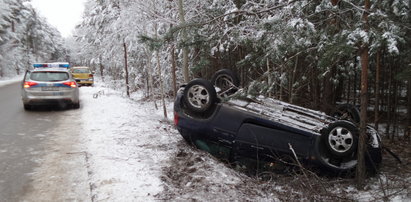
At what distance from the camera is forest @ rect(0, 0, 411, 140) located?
15.3 ft

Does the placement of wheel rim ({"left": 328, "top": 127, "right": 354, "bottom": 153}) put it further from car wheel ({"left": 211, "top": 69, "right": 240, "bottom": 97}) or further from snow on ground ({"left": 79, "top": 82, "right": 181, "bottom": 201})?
snow on ground ({"left": 79, "top": 82, "right": 181, "bottom": 201})

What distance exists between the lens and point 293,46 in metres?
5.58

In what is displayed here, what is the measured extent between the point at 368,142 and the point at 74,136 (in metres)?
6.42

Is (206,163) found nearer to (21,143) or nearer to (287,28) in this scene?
(287,28)

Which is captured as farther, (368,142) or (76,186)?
(368,142)

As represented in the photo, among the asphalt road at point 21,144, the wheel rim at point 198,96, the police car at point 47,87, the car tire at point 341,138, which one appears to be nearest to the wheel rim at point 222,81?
the wheel rim at point 198,96

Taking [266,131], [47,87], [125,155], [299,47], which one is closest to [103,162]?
[125,155]

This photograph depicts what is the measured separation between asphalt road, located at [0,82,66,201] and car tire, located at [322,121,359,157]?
4745 mm

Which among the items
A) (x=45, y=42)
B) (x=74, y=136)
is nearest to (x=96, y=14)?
(x=74, y=136)

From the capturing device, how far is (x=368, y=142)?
17.0 feet

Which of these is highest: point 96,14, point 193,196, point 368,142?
point 96,14

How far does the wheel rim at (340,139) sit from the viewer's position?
16.0 ft

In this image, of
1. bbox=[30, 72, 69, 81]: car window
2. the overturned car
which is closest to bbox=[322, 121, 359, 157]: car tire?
the overturned car

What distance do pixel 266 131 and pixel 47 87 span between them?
8314mm
